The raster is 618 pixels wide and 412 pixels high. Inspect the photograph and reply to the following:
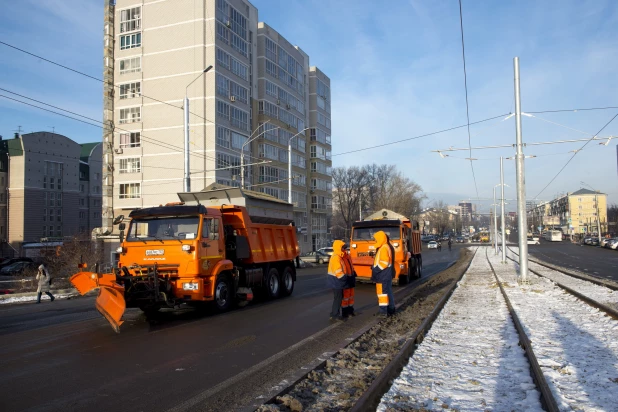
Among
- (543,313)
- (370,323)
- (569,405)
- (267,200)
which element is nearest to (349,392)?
Answer: (569,405)

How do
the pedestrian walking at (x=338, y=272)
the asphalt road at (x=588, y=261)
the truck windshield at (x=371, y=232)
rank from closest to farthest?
the pedestrian walking at (x=338, y=272)
the truck windshield at (x=371, y=232)
the asphalt road at (x=588, y=261)

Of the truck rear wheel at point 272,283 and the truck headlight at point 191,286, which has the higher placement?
the truck headlight at point 191,286

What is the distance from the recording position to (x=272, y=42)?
57094 millimetres

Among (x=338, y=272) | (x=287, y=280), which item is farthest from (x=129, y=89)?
(x=338, y=272)

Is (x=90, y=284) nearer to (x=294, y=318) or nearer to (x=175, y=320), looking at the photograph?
(x=175, y=320)

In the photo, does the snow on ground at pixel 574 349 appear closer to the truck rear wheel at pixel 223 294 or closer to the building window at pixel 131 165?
the truck rear wheel at pixel 223 294

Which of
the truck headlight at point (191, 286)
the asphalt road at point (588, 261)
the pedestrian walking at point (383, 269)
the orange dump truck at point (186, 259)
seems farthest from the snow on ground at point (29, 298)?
the asphalt road at point (588, 261)

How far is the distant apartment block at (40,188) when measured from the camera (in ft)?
239

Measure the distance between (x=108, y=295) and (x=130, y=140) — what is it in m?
41.9

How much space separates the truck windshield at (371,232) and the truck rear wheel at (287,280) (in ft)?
12.3

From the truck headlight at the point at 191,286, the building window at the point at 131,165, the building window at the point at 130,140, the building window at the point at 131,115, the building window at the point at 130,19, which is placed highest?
the building window at the point at 130,19

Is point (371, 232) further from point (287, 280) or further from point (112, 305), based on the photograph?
point (112, 305)

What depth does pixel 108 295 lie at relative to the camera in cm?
931

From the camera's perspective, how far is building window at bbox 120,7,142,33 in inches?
1901
